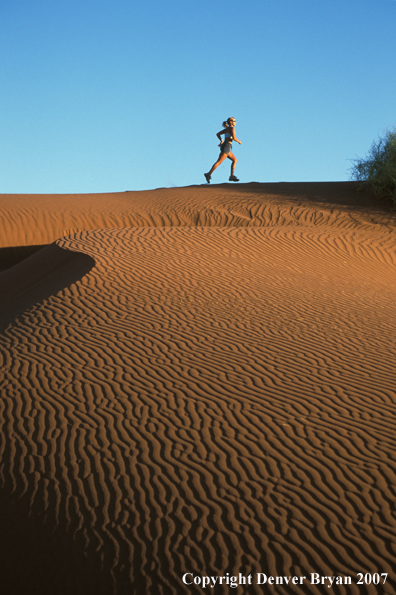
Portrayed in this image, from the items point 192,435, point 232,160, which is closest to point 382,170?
point 232,160

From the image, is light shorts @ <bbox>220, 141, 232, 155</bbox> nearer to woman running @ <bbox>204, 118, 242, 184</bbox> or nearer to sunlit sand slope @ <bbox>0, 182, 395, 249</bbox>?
woman running @ <bbox>204, 118, 242, 184</bbox>

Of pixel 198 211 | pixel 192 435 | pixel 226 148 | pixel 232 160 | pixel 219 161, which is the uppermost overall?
pixel 226 148

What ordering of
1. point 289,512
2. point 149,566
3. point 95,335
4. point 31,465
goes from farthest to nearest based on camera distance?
1. point 95,335
2. point 31,465
3. point 289,512
4. point 149,566

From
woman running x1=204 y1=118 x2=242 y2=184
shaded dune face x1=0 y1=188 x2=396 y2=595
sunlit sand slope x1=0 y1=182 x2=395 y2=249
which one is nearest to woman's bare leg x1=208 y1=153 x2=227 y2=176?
woman running x1=204 y1=118 x2=242 y2=184

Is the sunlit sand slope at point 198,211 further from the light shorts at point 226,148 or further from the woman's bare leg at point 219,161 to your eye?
the light shorts at point 226,148

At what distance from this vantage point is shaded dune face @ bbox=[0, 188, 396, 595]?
3105 mm

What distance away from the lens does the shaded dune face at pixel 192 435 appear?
3105mm

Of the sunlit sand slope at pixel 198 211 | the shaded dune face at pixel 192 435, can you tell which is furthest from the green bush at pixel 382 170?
the shaded dune face at pixel 192 435

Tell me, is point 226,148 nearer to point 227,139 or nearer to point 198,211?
point 227,139

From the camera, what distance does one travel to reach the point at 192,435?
4223mm

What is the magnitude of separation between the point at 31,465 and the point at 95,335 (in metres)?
2.58

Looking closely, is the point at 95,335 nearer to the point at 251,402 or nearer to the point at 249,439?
the point at 251,402

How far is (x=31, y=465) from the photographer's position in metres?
4.04

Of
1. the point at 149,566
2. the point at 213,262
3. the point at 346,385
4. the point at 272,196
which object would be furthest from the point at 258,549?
the point at 272,196
